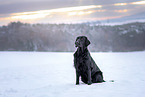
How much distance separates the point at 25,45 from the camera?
87.5ft

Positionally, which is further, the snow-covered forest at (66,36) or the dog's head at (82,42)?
the snow-covered forest at (66,36)

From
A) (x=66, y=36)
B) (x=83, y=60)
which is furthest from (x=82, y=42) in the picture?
(x=66, y=36)

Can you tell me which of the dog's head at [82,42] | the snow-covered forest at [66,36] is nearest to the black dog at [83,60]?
the dog's head at [82,42]

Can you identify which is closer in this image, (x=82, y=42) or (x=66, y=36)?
(x=82, y=42)

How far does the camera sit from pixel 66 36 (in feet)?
101

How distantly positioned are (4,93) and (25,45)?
2237cm

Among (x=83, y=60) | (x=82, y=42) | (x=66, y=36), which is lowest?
(x=83, y=60)

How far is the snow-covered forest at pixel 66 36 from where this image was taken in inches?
1057

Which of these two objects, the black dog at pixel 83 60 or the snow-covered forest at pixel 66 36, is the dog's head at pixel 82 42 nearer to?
the black dog at pixel 83 60

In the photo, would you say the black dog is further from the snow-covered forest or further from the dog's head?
the snow-covered forest

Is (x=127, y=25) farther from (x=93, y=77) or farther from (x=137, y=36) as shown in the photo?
(x=93, y=77)

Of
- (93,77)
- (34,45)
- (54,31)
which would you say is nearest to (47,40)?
(34,45)

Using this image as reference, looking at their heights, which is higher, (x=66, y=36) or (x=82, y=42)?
(x=66, y=36)

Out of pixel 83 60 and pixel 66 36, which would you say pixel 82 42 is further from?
pixel 66 36
